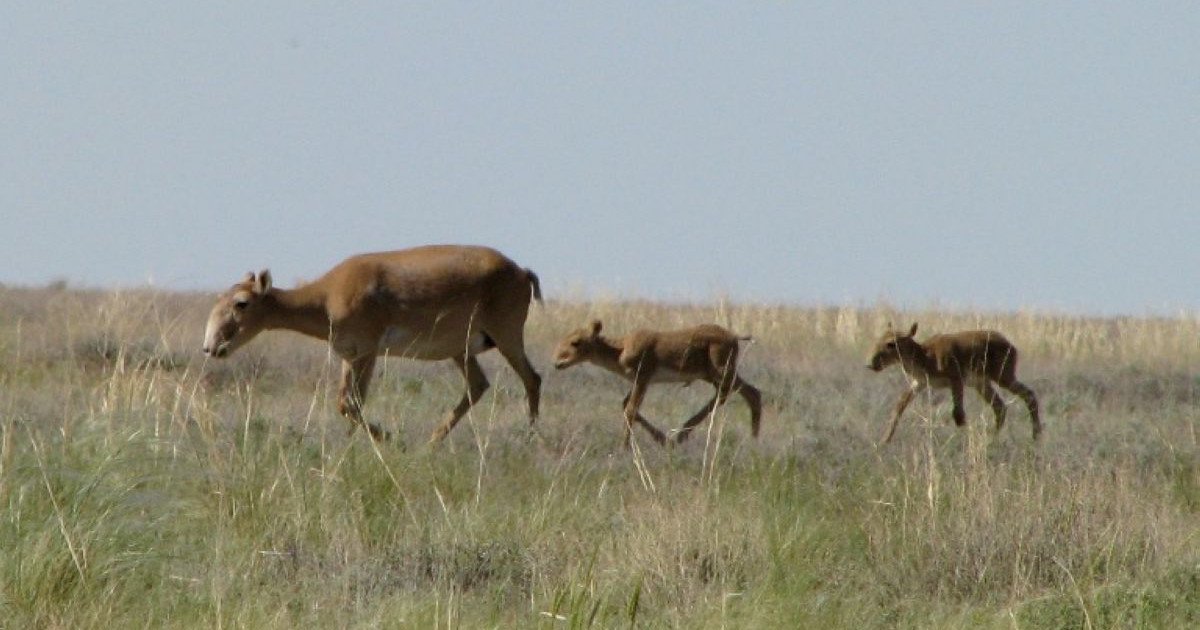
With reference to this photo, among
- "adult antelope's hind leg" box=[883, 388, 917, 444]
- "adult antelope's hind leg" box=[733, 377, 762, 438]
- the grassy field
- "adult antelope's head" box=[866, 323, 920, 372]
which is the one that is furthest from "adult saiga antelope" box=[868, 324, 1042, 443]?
the grassy field

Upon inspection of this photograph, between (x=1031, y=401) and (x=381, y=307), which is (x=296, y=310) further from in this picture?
(x=1031, y=401)

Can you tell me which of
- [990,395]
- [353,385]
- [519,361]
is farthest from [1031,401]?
[353,385]

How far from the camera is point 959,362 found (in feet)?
51.7

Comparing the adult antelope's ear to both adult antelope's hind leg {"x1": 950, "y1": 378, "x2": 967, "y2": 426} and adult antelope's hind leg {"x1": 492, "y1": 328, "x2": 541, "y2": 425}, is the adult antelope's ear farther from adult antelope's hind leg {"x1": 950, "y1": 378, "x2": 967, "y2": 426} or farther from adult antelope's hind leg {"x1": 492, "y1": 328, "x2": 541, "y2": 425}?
adult antelope's hind leg {"x1": 950, "y1": 378, "x2": 967, "y2": 426}

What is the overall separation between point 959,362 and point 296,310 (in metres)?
5.70

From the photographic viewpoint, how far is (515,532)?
834 centimetres

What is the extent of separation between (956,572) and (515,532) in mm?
1980

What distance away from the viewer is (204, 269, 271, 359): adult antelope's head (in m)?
13.7

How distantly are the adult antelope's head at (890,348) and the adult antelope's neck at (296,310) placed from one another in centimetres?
500

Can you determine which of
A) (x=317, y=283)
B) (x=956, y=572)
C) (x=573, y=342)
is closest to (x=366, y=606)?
(x=956, y=572)

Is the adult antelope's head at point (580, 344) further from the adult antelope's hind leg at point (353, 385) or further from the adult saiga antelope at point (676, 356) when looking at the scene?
the adult antelope's hind leg at point (353, 385)

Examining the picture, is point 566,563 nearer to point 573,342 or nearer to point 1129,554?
point 1129,554

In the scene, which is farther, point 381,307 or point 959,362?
point 959,362

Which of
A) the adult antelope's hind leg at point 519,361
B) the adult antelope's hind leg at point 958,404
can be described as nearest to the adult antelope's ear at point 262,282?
the adult antelope's hind leg at point 519,361
